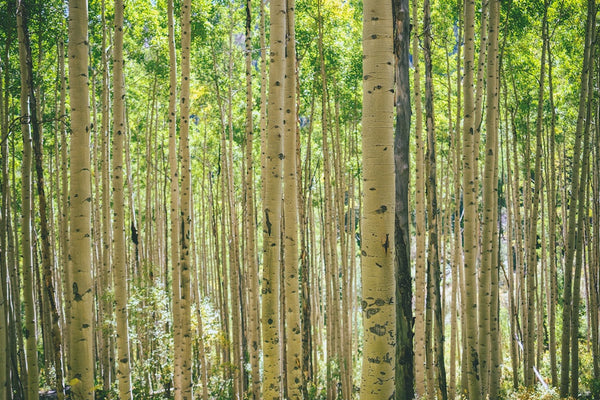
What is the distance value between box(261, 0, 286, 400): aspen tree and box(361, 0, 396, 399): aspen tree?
1687 millimetres

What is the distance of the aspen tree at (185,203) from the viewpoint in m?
5.30

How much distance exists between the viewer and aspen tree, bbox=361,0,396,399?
2262 mm

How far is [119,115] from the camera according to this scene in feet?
15.3

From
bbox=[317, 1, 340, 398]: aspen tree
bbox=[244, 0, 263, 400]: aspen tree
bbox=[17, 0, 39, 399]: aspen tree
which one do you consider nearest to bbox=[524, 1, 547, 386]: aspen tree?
bbox=[317, 1, 340, 398]: aspen tree

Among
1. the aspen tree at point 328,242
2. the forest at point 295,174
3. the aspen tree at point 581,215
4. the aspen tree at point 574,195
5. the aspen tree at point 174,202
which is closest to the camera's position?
the forest at point 295,174

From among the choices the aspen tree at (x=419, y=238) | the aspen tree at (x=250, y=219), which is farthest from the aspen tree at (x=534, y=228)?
the aspen tree at (x=250, y=219)

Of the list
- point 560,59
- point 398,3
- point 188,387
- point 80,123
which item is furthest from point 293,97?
point 560,59

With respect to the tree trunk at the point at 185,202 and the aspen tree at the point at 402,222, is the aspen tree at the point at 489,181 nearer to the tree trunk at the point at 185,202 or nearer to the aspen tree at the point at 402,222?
the aspen tree at the point at 402,222

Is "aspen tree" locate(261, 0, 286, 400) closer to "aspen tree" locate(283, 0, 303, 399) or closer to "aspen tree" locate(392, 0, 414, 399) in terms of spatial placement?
"aspen tree" locate(283, 0, 303, 399)

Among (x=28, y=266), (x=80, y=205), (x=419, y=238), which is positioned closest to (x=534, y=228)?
(x=419, y=238)

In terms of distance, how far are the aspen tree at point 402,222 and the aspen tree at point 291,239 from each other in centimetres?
118

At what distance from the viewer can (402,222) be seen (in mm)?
3254

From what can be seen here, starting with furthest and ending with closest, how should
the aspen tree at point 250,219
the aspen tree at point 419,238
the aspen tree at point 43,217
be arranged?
1. the aspen tree at point 419,238
2. the aspen tree at point 250,219
3. the aspen tree at point 43,217

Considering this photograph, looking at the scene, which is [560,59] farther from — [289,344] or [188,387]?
[188,387]
